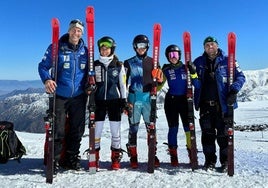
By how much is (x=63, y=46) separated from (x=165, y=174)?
310cm

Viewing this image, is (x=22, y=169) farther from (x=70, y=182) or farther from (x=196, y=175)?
(x=196, y=175)

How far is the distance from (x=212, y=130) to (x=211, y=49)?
1624 mm

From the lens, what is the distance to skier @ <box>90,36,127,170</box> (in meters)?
6.34

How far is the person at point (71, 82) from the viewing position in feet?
19.8

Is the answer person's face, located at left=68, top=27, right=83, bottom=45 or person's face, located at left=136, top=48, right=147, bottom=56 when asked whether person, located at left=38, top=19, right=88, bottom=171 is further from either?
person's face, located at left=136, top=48, right=147, bottom=56

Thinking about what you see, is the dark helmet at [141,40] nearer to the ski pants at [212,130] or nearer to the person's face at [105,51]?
the person's face at [105,51]

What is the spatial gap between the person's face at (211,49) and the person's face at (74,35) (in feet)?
8.27

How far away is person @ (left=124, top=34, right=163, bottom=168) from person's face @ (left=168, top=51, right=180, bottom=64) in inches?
17.5

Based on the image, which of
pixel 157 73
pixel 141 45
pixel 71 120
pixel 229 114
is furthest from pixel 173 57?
pixel 71 120

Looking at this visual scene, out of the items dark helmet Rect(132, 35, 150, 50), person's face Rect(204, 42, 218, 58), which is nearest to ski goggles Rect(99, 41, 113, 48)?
dark helmet Rect(132, 35, 150, 50)

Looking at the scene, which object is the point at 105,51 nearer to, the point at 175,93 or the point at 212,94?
the point at 175,93

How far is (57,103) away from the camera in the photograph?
6039mm

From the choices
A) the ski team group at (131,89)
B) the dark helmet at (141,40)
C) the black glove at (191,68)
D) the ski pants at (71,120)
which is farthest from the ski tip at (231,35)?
the ski pants at (71,120)

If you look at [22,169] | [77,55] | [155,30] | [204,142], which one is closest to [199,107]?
[204,142]
